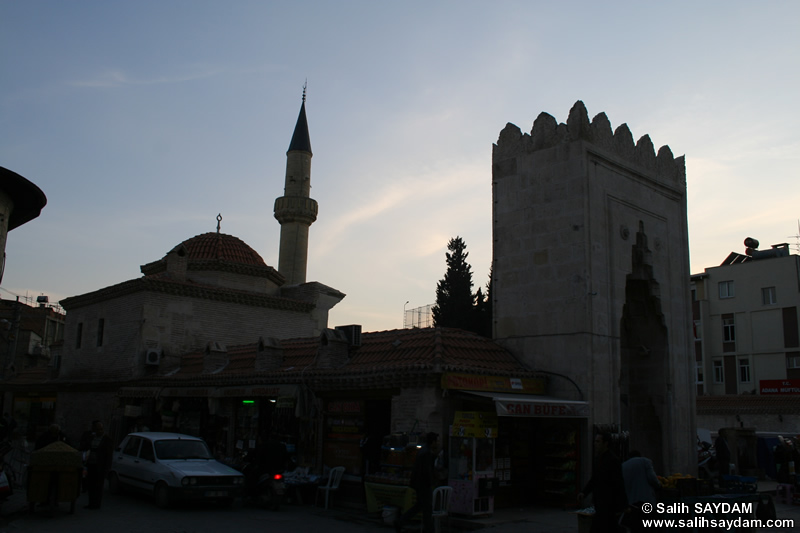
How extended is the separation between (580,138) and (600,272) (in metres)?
2.94

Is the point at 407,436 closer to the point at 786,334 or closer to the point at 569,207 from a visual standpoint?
the point at 569,207

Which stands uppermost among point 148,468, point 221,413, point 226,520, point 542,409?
point 542,409

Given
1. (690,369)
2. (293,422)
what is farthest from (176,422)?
(690,369)

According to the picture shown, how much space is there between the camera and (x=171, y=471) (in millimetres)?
12055

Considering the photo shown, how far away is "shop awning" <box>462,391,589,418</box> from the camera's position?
11.3m

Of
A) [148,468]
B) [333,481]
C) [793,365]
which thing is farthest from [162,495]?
[793,365]

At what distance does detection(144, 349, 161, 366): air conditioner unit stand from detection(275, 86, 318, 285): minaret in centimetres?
1109

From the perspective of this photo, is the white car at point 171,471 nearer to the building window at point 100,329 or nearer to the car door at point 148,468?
the car door at point 148,468

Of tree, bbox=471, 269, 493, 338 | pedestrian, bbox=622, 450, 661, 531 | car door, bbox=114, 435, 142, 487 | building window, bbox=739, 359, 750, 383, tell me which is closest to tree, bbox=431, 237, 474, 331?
tree, bbox=471, 269, 493, 338

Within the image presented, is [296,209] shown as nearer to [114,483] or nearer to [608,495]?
[114,483]

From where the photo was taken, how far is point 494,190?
15906mm

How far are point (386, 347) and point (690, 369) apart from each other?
8037 mm

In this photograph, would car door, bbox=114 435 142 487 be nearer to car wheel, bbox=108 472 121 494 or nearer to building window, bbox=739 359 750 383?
car wheel, bbox=108 472 121 494

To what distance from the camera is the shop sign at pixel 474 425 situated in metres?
11.3
